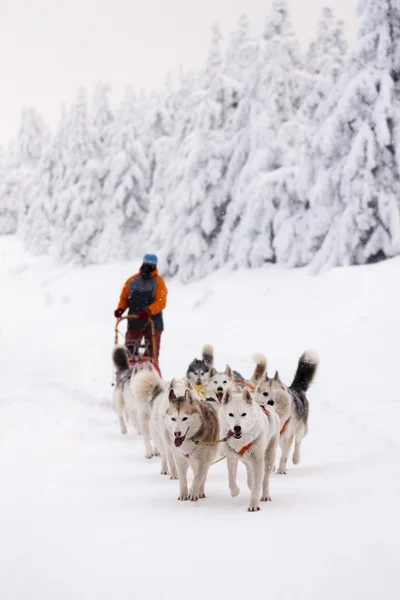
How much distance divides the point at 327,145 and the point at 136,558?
1741cm

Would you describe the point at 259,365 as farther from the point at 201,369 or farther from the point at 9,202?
the point at 9,202

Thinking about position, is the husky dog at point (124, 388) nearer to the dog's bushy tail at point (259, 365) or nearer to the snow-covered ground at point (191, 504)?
the snow-covered ground at point (191, 504)

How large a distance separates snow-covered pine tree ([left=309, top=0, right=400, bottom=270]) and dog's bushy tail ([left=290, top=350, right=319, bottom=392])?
39.6 ft

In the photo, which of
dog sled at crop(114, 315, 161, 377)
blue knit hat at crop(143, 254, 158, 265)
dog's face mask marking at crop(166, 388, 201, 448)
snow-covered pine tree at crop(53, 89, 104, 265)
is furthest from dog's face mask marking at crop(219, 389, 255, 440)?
snow-covered pine tree at crop(53, 89, 104, 265)

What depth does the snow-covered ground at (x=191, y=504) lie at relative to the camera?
11.6ft

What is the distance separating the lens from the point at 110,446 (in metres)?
8.02

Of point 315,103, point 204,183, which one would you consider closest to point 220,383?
point 315,103

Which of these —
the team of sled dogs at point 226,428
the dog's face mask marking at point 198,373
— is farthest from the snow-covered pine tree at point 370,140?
the team of sled dogs at point 226,428

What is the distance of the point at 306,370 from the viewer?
722cm

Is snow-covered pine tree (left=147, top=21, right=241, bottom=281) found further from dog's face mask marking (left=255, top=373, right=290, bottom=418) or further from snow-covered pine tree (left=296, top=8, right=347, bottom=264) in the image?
dog's face mask marking (left=255, top=373, right=290, bottom=418)

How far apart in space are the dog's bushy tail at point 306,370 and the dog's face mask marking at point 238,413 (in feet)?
7.20

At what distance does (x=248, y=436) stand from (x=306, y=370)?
237cm

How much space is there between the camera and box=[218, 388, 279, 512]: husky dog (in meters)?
4.91

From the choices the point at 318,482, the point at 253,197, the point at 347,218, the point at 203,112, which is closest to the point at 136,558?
the point at 318,482
